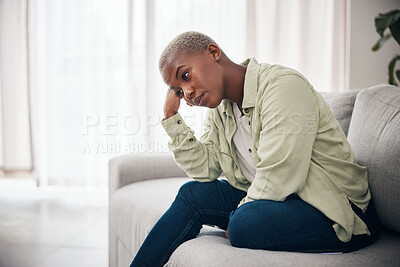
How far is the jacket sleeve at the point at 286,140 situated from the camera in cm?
83

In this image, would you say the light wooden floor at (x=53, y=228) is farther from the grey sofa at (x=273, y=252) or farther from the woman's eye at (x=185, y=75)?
the woman's eye at (x=185, y=75)

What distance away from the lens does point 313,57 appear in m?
2.98

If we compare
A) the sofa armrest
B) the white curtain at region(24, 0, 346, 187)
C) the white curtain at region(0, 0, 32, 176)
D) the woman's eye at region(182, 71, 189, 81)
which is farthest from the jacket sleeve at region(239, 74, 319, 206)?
the white curtain at region(0, 0, 32, 176)

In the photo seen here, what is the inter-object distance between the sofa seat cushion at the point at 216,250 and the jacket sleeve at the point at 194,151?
169mm

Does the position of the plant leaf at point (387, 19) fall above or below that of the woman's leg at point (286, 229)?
above

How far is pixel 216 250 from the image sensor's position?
0.81 m

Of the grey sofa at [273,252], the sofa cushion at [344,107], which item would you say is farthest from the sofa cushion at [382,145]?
the sofa cushion at [344,107]

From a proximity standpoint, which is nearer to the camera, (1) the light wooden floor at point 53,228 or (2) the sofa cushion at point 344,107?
(2) the sofa cushion at point 344,107

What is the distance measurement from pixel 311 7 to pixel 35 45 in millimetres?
2437

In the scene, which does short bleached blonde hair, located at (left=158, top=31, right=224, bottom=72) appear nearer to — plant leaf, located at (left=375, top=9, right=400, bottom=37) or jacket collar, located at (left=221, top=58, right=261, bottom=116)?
jacket collar, located at (left=221, top=58, right=261, bottom=116)

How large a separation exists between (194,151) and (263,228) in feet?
1.43

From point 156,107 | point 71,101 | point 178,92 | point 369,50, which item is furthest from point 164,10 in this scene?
point 178,92

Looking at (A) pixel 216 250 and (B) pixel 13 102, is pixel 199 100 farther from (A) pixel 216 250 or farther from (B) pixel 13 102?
(B) pixel 13 102

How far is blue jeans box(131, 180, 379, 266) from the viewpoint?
80cm
